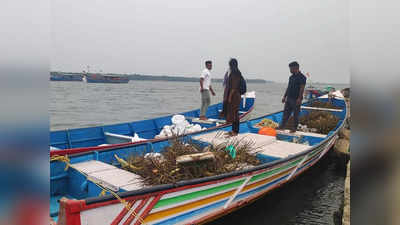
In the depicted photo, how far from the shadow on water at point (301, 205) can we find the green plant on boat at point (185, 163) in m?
1.09

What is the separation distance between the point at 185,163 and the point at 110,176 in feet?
3.76

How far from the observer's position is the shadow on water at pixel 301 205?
18.9ft

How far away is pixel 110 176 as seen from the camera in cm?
429

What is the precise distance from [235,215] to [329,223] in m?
2.02

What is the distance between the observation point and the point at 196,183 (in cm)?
396

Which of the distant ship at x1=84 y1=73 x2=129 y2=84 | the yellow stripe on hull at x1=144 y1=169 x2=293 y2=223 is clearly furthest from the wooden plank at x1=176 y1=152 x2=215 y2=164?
the distant ship at x1=84 y1=73 x2=129 y2=84

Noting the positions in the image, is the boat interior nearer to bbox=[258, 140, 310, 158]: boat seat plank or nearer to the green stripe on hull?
bbox=[258, 140, 310, 158]: boat seat plank

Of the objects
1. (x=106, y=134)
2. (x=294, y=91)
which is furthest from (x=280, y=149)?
(x=106, y=134)

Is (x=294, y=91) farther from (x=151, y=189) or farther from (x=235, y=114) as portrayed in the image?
(x=151, y=189)

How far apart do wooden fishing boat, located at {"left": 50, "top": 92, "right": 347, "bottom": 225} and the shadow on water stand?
0.52 meters

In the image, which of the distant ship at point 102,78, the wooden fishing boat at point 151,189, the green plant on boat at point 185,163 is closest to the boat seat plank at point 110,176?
the wooden fishing boat at point 151,189

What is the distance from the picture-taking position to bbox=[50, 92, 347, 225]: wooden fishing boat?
314cm
